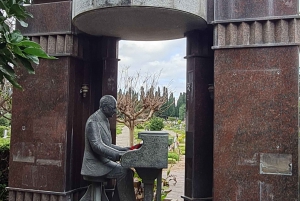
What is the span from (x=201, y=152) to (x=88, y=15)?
295 cm

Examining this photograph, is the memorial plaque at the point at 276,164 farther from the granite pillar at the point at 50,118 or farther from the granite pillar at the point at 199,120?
the granite pillar at the point at 50,118

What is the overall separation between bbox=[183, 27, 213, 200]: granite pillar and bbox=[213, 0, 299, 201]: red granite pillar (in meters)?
0.67

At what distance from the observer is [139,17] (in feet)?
17.9

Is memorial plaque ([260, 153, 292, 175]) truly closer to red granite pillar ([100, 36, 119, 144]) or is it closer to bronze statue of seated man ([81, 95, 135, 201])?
bronze statue of seated man ([81, 95, 135, 201])

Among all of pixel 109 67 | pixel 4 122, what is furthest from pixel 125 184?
pixel 4 122

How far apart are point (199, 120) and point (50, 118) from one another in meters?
2.63

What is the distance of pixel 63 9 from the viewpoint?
6.17 meters

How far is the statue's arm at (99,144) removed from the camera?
4.72 m

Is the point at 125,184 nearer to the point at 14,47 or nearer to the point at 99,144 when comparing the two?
the point at 99,144

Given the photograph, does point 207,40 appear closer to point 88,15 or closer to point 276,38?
point 276,38

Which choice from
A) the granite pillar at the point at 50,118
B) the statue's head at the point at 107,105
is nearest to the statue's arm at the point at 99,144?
the statue's head at the point at 107,105

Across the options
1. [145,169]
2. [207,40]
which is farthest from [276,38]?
[145,169]

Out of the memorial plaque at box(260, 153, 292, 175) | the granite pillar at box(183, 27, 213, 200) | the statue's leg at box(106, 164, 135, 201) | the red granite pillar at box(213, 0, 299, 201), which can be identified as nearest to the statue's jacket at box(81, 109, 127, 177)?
the statue's leg at box(106, 164, 135, 201)

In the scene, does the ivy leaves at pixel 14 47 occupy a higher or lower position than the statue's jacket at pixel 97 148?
higher
